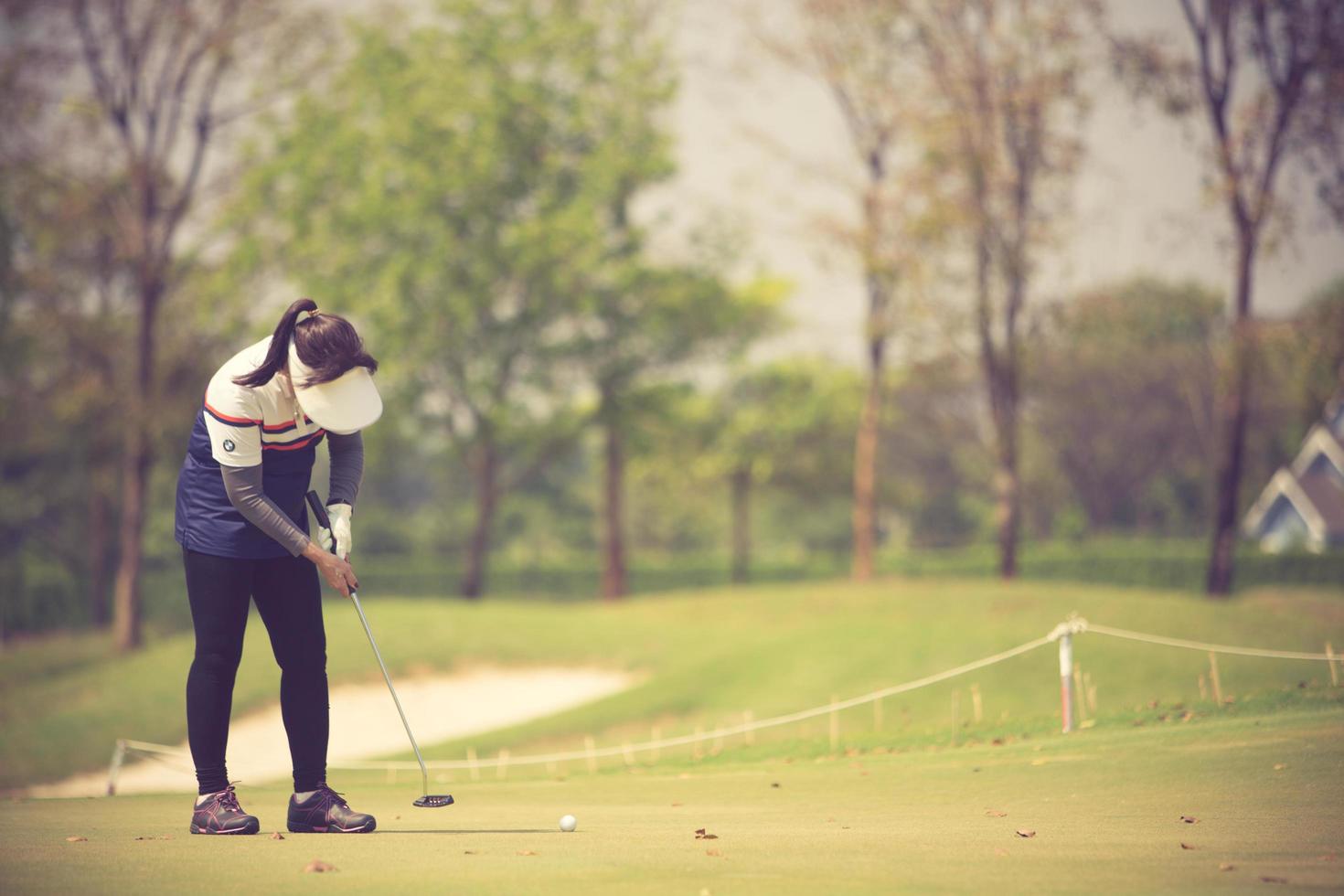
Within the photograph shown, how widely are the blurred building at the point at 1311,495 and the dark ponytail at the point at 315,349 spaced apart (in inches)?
2572

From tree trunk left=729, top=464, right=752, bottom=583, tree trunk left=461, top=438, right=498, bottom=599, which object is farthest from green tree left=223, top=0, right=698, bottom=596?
tree trunk left=729, top=464, right=752, bottom=583

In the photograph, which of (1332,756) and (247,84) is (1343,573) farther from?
(1332,756)

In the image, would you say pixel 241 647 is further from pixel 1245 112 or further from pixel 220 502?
pixel 1245 112

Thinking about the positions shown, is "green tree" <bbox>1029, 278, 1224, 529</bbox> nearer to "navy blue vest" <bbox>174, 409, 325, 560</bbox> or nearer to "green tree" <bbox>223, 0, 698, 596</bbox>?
"green tree" <bbox>223, 0, 698, 596</bbox>

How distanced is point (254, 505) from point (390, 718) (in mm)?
20178

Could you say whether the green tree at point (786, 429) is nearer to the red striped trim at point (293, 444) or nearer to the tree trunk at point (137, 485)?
the tree trunk at point (137, 485)

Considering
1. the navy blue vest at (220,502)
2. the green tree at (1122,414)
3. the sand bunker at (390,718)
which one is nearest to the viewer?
the navy blue vest at (220,502)

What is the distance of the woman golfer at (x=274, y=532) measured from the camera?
21.0ft

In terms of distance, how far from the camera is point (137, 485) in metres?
32.0

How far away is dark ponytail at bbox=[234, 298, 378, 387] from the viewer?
6367mm

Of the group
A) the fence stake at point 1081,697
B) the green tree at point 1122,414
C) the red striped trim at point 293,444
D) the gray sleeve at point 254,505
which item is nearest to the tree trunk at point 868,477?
the fence stake at point 1081,697

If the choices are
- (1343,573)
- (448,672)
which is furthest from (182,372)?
(1343,573)

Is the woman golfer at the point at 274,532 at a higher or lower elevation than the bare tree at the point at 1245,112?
lower

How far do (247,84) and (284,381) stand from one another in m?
29.2
